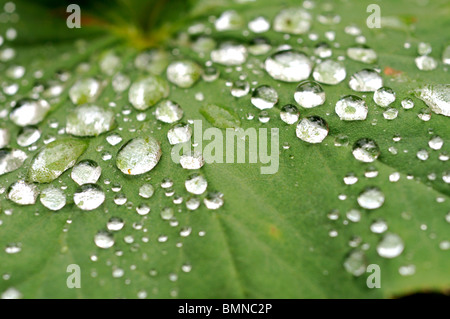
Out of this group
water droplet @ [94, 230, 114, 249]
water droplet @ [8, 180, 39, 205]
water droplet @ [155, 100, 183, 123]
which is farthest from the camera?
water droplet @ [155, 100, 183, 123]

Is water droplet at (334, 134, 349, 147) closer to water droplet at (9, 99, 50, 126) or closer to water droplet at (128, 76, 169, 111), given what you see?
water droplet at (128, 76, 169, 111)

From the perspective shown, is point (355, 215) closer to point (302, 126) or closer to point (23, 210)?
point (302, 126)

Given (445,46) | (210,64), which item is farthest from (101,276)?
(445,46)

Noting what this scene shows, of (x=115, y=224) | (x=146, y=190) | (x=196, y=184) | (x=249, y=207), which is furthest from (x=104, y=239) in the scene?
(x=249, y=207)

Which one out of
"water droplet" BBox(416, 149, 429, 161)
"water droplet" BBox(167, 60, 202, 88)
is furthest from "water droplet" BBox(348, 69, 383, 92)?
"water droplet" BBox(167, 60, 202, 88)

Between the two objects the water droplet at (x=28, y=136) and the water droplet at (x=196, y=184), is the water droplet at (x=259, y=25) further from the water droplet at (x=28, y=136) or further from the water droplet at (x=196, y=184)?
the water droplet at (x=28, y=136)
